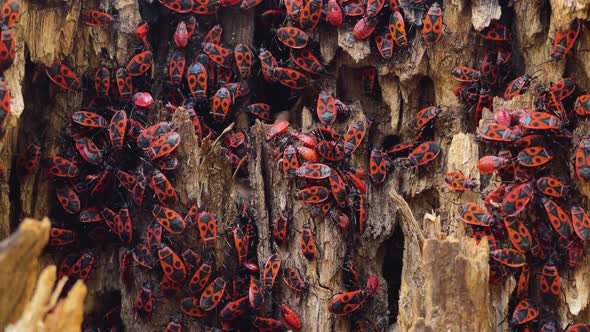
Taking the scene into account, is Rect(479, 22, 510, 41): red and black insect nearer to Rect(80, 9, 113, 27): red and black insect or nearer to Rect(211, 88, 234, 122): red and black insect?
Rect(211, 88, 234, 122): red and black insect

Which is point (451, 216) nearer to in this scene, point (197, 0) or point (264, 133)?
point (264, 133)

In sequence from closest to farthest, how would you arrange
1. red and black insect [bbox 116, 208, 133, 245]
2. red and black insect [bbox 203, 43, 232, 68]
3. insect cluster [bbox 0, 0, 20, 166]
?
insect cluster [bbox 0, 0, 20, 166] < red and black insect [bbox 116, 208, 133, 245] < red and black insect [bbox 203, 43, 232, 68]

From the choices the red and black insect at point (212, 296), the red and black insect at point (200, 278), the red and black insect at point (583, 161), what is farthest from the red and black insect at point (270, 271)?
the red and black insect at point (583, 161)

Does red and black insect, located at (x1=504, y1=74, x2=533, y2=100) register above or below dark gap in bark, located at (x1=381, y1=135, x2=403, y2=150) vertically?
above

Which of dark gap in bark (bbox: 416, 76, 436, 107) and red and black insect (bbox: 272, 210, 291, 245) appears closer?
red and black insect (bbox: 272, 210, 291, 245)

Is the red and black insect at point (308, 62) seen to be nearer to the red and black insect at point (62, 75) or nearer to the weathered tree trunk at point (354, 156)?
the weathered tree trunk at point (354, 156)

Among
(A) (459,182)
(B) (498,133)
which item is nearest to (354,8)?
(B) (498,133)

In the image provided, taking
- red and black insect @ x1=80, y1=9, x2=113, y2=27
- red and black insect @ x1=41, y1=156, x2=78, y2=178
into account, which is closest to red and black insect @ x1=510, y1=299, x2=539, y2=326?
red and black insect @ x1=41, y1=156, x2=78, y2=178
